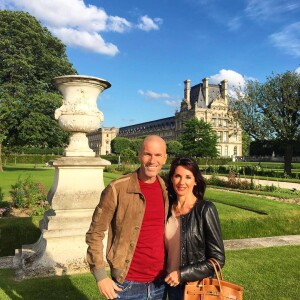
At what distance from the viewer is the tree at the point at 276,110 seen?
22562mm

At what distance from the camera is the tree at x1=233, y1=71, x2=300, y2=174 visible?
22.6 meters

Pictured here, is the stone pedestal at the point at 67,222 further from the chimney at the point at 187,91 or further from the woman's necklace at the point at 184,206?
the chimney at the point at 187,91

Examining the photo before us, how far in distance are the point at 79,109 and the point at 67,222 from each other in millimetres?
1465

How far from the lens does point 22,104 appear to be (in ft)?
68.6

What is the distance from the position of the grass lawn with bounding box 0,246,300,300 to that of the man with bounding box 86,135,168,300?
1.70m

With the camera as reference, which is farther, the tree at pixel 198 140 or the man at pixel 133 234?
the tree at pixel 198 140

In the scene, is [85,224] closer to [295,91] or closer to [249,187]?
[249,187]

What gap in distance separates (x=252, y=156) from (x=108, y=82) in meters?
68.5

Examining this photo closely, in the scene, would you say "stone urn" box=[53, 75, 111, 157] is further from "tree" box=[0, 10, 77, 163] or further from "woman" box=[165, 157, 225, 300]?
"tree" box=[0, 10, 77, 163]

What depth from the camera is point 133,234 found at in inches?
78.8

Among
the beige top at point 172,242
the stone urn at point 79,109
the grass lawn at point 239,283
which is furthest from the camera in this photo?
the stone urn at point 79,109

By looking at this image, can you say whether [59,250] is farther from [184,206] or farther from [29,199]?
[29,199]

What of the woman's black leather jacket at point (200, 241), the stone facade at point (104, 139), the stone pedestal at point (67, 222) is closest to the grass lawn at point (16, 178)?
the stone pedestal at point (67, 222)

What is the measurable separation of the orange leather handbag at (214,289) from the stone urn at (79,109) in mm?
2890
